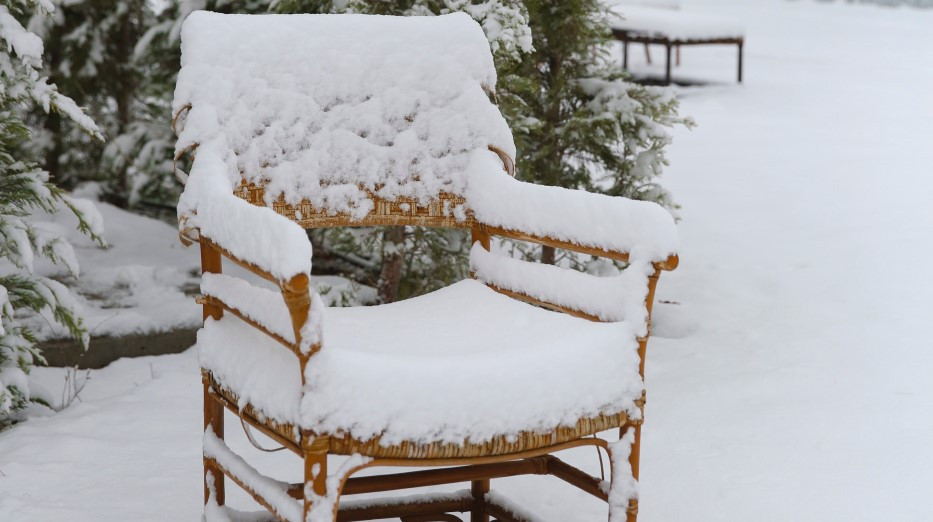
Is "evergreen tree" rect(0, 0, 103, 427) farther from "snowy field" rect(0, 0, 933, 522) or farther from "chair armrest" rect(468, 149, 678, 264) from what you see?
"chair armrest" rect(468, 149, 678, 264)

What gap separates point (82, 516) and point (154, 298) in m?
1.47

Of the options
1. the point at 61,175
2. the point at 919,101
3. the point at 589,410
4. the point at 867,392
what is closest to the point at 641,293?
the point at 589,410

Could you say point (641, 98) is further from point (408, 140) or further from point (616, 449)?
point (616, 449)

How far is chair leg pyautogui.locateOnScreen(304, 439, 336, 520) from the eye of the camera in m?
1.73

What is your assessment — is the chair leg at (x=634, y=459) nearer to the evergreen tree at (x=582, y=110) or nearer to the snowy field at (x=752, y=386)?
the snowy field at (x=752, y=386)

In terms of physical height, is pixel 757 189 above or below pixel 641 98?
below

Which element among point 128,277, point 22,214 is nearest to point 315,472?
point 22,214

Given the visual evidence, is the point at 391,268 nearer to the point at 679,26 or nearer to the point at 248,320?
the point at 248,320

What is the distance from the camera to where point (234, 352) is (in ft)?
6.54

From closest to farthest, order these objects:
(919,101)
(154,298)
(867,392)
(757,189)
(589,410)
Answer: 1. (589,410)
2. (867,392)
3. (154,298)
4. (757,189)
5. (919,101)

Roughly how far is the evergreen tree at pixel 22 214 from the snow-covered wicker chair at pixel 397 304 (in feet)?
2.94

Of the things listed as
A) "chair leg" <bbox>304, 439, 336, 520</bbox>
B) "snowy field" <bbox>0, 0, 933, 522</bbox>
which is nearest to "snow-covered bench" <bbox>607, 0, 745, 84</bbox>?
"snowy field" <bbox>0, 0, 933, 522</bbox>

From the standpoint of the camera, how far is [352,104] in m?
2.37

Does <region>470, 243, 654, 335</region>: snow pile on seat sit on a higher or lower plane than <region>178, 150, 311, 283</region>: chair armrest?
lower
